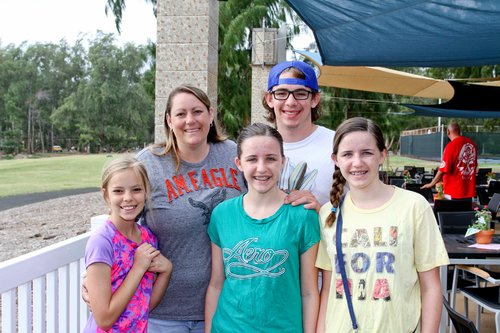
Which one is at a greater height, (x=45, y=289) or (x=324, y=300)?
(x=324, y=300)

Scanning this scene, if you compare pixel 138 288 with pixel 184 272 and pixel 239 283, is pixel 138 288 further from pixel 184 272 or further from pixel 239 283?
pixel 239 283

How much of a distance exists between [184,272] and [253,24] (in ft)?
43.5

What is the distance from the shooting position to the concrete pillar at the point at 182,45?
503cm

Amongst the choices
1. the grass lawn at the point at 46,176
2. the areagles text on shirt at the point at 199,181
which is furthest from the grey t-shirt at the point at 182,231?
the grass lawn at the point at 46,176

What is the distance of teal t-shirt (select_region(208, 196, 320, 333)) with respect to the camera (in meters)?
1.80

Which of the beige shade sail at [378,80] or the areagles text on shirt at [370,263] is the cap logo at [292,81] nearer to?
the areagles text on shirt at [370,263]

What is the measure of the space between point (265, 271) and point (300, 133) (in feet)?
2.34

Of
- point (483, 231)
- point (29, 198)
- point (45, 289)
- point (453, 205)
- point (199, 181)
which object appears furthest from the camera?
point (29, 198)

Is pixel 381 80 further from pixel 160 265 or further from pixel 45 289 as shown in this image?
pixel 160 265

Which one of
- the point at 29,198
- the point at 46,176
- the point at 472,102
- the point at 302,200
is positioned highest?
the point at 472,102

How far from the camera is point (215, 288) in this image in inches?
78.1

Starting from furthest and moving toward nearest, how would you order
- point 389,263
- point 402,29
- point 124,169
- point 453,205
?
1. point 453,205
2. point 402,29
3. point 124,169
4. point 389,263

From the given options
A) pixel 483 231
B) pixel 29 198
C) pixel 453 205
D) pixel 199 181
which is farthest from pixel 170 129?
pixel 29 198

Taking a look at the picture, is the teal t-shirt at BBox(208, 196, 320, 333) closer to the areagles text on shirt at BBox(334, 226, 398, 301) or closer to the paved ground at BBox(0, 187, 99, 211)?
the areagles text on shirt at BBox(334, 226, 398, 301)
